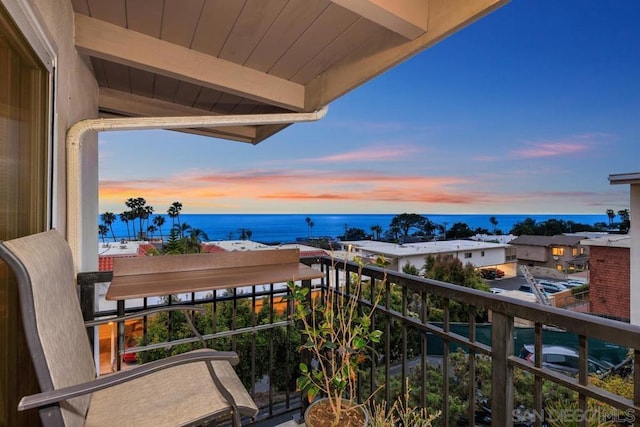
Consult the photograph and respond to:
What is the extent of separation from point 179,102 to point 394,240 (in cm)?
1748

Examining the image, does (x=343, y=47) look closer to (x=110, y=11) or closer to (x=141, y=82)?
(x=110, y=11)

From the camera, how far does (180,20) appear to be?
71.3 inches

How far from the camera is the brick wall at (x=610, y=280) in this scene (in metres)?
7.46

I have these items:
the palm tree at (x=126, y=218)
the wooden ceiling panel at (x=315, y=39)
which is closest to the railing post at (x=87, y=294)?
the wooden ceiling panel at (x=315, y=39)

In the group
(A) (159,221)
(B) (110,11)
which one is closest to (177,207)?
(A) (159,221)

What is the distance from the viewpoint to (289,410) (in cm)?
220

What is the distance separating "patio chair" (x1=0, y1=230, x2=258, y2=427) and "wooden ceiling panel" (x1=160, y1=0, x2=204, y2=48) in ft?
4.30

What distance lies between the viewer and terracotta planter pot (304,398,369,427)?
60.9 inches

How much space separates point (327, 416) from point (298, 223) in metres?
13.3

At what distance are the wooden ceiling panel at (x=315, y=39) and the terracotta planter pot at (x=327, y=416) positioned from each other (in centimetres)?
208

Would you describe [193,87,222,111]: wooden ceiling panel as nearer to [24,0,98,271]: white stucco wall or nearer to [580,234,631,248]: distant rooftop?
[24,0,98,271]: white stucco wall

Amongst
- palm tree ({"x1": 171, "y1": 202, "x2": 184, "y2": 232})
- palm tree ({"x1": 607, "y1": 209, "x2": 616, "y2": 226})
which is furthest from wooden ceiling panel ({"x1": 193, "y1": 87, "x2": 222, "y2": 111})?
palm tree ({"x1": 607, "y1": 209, "x2": 616, "y2": 226})

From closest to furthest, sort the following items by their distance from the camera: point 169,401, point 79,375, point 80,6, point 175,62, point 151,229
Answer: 1. point 79,375
2. point 169,401
3. point 80,6
4. point 175,62
5. point 151,229

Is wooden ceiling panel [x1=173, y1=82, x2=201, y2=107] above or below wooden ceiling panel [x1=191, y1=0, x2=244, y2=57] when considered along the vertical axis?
below
